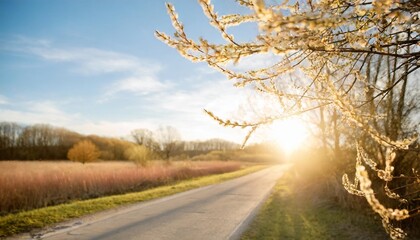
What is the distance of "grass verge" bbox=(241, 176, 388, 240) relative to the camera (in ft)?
Answer: 26.7

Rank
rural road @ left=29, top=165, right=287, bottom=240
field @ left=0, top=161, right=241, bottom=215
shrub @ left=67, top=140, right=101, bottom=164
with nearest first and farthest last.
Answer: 1. rural road @ left=29, top=165, right=287, bottom=240
2. field @ left=0, top=161, right=241, bottom=215
3. shrub @ left=67, top=140, right=101, bottom=164

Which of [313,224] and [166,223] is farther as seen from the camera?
[313,224]

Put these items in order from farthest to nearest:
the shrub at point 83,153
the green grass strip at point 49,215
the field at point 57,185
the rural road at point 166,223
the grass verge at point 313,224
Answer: the shrub at point 83,153
the field at point 57,185
the green grass strip at point 49,215
the grass verge at point 313,224
the rural road at point 166,223

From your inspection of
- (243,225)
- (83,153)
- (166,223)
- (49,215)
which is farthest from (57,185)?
(83,153)

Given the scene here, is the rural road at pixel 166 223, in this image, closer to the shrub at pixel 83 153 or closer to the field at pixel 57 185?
the field at pixel 57 185

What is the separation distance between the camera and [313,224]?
980 centimetres

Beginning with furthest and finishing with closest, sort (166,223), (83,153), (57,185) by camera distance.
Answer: (83,153) → (57,185) → (166,223)

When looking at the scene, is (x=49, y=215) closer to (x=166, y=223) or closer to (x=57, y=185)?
(x=166, y=223)

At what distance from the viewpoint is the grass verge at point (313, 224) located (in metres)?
8.13

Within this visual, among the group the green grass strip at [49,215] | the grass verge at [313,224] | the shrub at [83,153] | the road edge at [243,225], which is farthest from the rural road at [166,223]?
the shrub at [83,153]

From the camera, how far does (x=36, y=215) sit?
1010 centimetres

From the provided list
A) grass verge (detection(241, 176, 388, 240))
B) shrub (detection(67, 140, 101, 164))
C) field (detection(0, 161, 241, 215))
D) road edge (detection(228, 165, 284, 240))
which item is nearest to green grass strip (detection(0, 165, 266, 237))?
field (detection(0, 161, 241, 215))

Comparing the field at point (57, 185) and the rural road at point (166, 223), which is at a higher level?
the field at point (57, 185)

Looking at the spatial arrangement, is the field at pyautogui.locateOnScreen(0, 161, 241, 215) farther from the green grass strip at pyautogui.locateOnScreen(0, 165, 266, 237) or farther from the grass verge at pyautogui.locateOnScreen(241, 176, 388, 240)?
the grass verge at pyautogui.locateOnScreen(241, 176, 388, 240)
